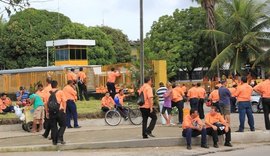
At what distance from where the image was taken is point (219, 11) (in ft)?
160

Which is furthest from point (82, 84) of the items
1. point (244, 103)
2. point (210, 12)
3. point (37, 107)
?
point (210, 12)

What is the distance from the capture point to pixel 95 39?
64062 millimetres

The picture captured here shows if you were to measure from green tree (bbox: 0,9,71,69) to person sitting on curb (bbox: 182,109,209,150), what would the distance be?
155 feet

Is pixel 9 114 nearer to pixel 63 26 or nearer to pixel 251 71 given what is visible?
pixel 251 71

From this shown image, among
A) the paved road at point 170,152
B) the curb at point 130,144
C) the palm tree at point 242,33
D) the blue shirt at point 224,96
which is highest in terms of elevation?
the palm tree at point 242,33

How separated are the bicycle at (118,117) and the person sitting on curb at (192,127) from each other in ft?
18.5

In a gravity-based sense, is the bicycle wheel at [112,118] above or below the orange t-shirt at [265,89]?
below

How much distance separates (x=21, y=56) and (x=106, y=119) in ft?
141

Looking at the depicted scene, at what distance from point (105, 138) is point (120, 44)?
187ft

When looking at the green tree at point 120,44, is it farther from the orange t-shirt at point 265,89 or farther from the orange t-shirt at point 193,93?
the orange t-shirt at point 265,89

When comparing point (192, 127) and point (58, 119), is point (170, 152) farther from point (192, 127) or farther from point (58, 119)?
point (58, 119)

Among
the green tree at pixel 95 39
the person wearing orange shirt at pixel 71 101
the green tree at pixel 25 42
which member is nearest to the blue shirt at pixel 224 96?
the person wearing orange shirt at pixel 71 101

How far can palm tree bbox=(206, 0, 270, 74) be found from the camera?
141ft

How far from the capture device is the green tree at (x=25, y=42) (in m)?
60.4
